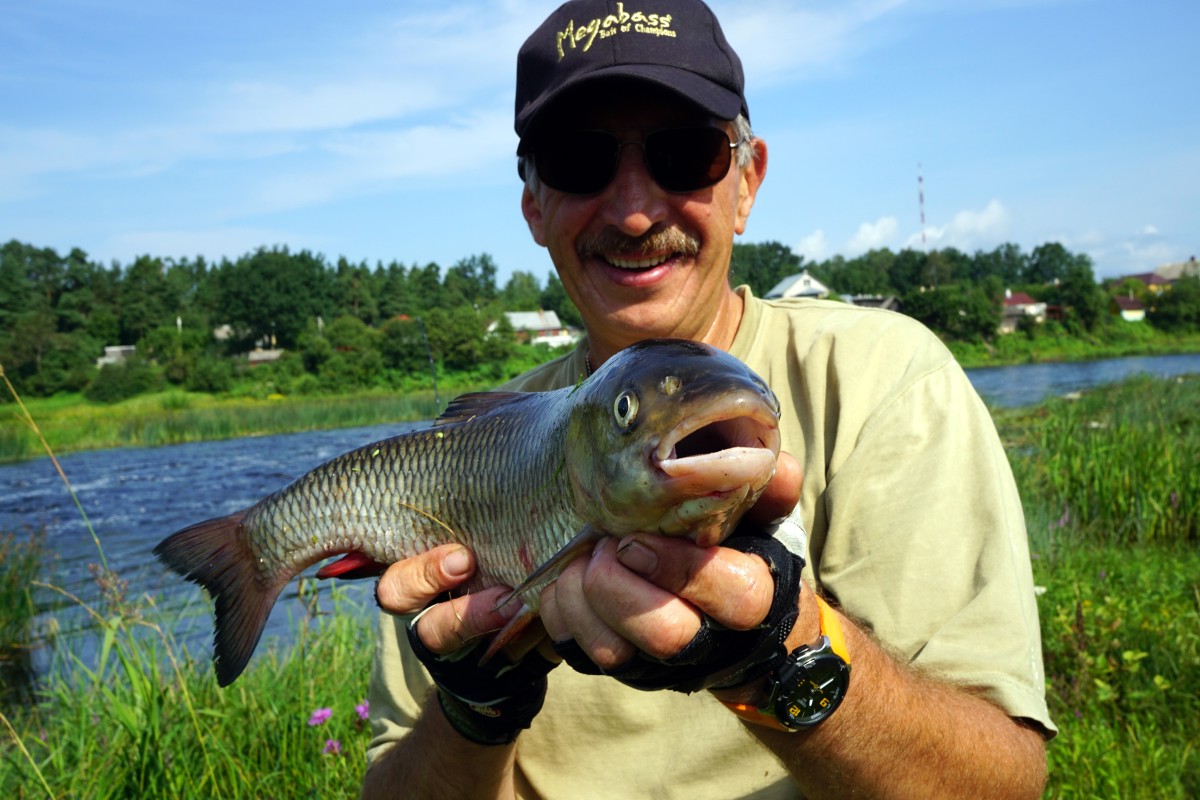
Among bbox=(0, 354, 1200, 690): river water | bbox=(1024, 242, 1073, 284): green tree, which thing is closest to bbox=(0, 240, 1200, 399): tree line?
bbox=(0, 354, 1200, 690): river water

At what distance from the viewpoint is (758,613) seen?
135cm

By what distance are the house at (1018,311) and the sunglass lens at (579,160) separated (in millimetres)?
53187

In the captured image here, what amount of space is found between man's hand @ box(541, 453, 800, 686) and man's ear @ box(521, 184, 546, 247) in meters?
1.73

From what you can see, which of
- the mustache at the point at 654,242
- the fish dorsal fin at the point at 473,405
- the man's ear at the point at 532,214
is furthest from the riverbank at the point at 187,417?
the fish dorsal fin at the point at 473,405

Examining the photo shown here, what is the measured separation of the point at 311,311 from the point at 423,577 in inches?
2574

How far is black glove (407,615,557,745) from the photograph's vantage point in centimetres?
187

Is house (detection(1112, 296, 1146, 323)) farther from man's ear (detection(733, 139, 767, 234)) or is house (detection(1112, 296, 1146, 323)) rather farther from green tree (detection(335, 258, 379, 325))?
man's ear (detection(733, 139, 767, 234))

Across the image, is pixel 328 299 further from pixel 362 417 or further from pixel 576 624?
pixel 576 624

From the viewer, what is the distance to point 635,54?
2438 millimetres

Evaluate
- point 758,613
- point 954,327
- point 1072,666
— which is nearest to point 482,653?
point 758,613

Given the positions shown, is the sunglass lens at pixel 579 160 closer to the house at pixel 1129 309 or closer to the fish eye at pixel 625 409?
the fish eye at pixel 625 409

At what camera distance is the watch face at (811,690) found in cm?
150

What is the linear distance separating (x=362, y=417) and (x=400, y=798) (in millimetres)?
27301

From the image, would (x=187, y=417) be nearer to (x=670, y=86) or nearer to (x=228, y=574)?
(x=228, y=574)
